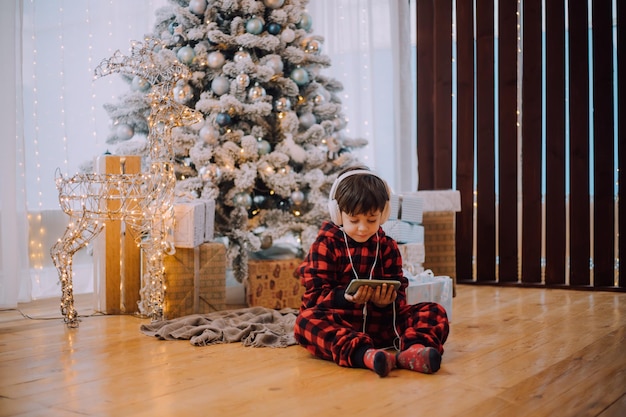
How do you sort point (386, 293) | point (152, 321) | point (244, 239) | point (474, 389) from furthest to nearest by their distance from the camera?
point (244, 239) → point (152, 321) → point (386, 293) → point (474, 389)

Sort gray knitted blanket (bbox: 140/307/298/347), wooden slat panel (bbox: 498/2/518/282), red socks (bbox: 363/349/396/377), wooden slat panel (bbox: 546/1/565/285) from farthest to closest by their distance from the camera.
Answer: wooden slat panel (bbox: 498/2/518/282) → wooden slat panel (bbox: 546/1/565/285) → gray knitted blanket (bbox: 140/307/298/347) → red socks (bbox: 363/349/396/377)

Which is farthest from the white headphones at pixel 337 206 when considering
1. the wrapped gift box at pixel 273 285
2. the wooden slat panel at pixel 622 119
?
the wooden slat panel at pixel 622 119

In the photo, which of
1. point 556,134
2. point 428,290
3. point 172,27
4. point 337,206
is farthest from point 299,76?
point 556,134

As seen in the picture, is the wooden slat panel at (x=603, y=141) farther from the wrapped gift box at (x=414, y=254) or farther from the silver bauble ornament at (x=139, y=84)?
the silver bauble ornament at (x=139, y=84)

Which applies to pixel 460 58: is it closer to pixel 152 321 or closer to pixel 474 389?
pixel 152 321

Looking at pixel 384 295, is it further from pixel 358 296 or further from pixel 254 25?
pixel 254 25

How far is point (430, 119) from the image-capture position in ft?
16.3

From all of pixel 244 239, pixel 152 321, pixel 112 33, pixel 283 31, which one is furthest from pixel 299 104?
pixel 152 321

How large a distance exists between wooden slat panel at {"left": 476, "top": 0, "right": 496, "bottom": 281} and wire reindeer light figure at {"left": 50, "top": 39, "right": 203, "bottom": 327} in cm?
221

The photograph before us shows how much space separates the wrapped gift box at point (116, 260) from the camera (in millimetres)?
3461

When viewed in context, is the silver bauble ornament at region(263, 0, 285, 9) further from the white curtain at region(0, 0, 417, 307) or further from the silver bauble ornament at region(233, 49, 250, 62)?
the white curtain at region(0, 0, 417, 307)

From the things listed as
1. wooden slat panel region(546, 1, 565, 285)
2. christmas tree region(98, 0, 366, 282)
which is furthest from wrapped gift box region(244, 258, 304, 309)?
wooden slat panel region(546, 1, 565, 285)

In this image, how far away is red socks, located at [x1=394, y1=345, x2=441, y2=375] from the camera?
2250 mm

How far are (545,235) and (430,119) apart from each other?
110cm
